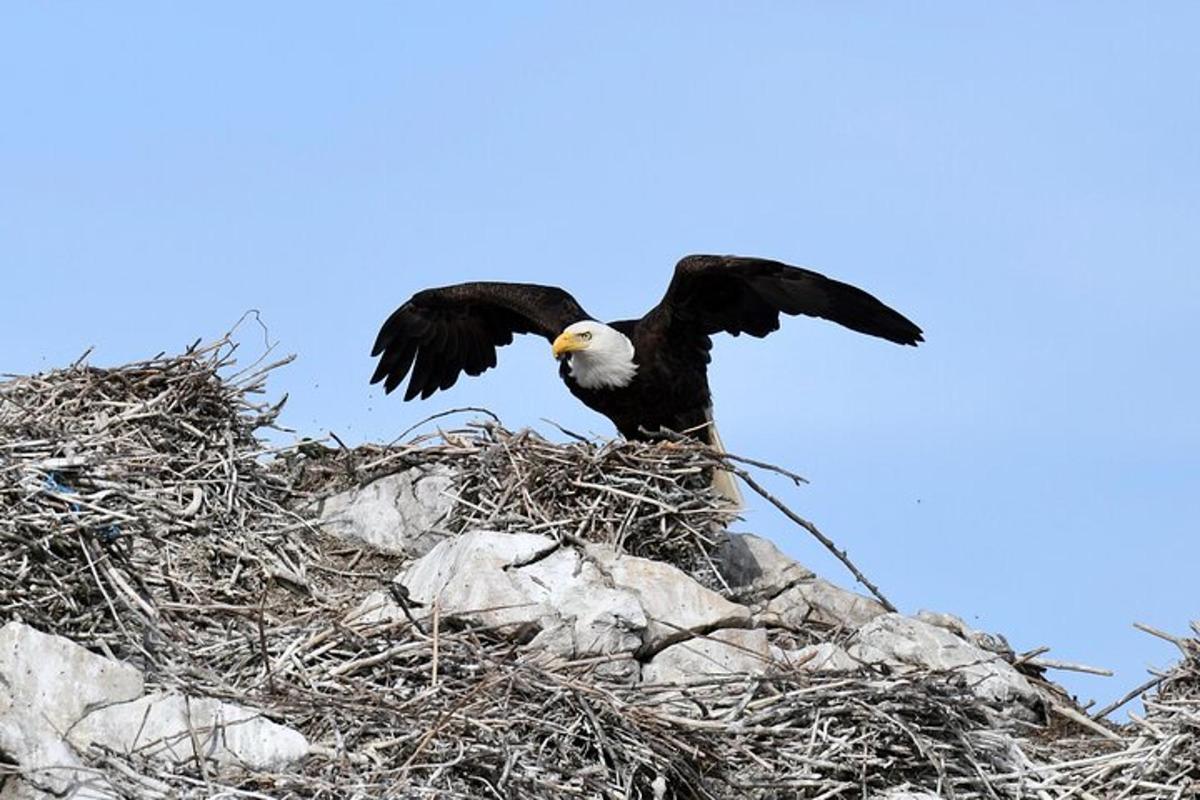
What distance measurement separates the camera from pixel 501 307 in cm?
1250

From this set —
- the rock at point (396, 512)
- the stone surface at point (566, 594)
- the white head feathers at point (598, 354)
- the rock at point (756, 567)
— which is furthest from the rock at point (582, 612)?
the white head feathers at point (598, 354)

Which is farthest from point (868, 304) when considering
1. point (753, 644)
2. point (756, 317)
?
point (753, 644)

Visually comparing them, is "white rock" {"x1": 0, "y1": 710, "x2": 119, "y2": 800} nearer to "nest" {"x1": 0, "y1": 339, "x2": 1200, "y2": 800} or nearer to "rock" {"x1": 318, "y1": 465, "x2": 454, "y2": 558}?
"nest" {"x1": 0, "y1": 339, "x2": 1200, "y2": 800}

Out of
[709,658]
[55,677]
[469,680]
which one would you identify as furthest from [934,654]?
[55,677]

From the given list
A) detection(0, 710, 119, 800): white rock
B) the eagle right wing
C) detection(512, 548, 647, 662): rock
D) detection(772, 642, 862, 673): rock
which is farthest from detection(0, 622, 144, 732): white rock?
the eagle right wing

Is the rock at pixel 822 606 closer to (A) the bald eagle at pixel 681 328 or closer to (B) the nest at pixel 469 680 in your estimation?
(B) the nest at pixel 469 680

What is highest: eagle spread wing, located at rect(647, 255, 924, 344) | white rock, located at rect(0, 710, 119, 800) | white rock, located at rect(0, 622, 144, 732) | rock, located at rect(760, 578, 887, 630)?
eagle spread wing, located at rect(647, 255, 924, 344)

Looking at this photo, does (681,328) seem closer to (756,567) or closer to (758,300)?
(758,300)

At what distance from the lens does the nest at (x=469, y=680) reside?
6.97 m

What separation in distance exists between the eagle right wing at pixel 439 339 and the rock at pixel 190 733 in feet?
19.0

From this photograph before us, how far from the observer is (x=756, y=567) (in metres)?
10.5

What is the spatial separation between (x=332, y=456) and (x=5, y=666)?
4.09 m

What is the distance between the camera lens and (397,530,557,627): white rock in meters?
8.33

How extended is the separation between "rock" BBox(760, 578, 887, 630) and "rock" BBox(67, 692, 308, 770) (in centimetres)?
373
